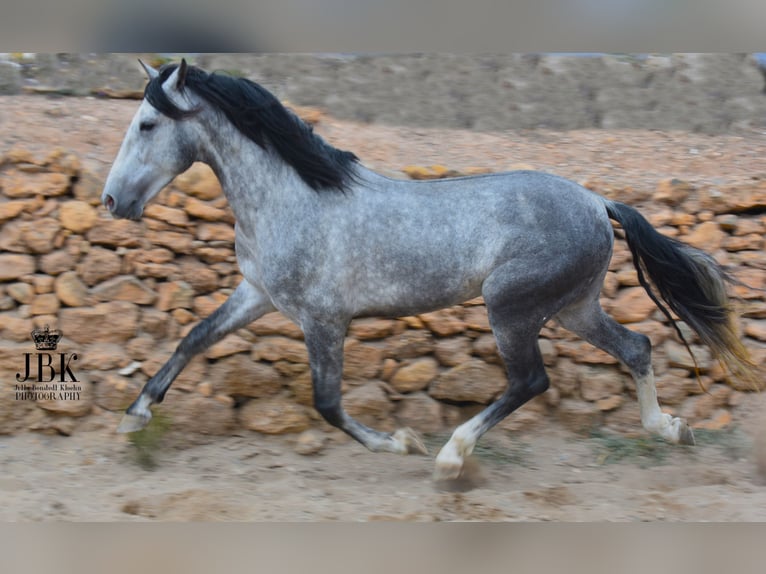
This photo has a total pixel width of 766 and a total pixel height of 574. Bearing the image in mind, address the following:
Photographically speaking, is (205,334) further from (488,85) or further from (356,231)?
(488,85)

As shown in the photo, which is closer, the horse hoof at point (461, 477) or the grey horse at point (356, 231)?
the grey horse at point (356, 231)

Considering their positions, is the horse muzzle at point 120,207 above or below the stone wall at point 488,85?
below

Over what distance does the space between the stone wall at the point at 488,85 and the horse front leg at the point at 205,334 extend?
2096 millimetres

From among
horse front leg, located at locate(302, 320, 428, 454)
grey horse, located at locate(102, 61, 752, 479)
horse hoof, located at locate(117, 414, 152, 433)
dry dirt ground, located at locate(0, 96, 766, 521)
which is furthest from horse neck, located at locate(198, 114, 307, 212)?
dry dirt ground, located at locate(0, 96, 766, 521)

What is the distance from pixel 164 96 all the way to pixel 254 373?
1714 millimetres

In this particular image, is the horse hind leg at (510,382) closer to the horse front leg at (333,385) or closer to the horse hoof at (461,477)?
the horse hoof at (461,477)

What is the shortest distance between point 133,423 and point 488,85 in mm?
3407

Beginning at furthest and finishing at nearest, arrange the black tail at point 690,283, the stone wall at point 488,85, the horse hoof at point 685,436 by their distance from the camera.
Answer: the stone wall at point 488,85 < the horse hoof at point 685,436 < the black tail at point 690,283

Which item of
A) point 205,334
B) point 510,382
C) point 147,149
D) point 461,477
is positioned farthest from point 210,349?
point 510,382

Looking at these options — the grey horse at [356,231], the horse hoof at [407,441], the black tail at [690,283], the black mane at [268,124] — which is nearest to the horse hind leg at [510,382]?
the grey horse at [356,231]

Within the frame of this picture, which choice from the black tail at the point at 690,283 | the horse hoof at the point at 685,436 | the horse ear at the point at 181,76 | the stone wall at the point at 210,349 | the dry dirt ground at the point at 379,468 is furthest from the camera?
the stone wall at the point at 210,349

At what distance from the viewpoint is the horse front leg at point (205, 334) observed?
449cm

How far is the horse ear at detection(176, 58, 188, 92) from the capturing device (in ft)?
13.7

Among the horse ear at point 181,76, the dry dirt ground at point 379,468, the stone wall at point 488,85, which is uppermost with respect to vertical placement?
the stone wall at point 488,85
